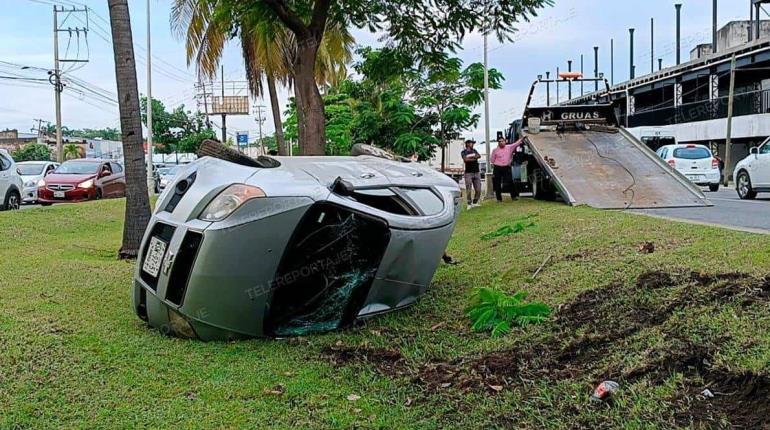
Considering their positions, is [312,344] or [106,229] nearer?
[312,344]

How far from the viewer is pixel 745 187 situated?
1789 cm

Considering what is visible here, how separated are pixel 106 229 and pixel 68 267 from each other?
6864 mm

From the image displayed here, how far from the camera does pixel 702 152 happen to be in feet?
78.9

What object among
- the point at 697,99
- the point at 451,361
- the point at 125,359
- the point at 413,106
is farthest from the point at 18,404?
the point at 697,99

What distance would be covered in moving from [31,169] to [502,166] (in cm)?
1764

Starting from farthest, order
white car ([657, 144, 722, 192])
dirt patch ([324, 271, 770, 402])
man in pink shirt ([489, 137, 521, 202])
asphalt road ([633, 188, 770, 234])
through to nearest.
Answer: white car ([657, 144, 722, 192]), man in pink shirt ([489, 137, 521, 202]), asphalt road ([633, 188, 770, 234]), dirt patch ([324, 271, 770, 402])

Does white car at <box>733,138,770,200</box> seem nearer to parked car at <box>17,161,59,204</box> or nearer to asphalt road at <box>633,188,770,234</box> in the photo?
asphalt road at <box>633,188,770,234</box>

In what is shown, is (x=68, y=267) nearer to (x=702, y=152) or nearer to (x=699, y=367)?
(x=699, y=367)

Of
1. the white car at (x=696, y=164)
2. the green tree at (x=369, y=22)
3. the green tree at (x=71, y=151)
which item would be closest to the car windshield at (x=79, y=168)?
the green tree at (x=369, y=22)

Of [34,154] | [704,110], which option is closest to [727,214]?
[704,110]

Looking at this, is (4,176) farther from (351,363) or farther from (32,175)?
(351,363)

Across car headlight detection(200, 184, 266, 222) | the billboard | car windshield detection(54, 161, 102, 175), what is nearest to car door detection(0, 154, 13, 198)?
car windshield detection(54, 161, 102, 175)

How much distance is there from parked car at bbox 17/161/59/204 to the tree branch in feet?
43.1

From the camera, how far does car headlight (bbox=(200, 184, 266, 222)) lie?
→ 523cm
